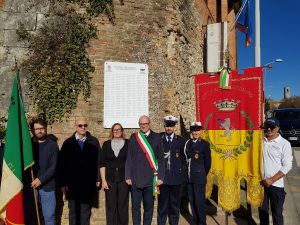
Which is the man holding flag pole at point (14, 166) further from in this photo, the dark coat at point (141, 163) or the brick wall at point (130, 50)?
the brick wall at point (130, 50)

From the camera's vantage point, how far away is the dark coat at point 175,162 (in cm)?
488

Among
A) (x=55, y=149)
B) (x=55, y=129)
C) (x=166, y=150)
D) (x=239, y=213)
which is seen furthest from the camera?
(x=239, y=213)

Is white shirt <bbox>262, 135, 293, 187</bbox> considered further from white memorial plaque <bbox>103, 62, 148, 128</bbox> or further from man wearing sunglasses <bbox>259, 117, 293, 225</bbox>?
white memorial plaque <bbox>103, 62, 148, 128</bbox>

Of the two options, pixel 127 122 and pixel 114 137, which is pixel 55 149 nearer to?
pixel 114 137

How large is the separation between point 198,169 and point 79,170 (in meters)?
1.92

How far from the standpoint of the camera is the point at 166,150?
4.97 meters

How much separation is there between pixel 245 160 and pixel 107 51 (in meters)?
3.20

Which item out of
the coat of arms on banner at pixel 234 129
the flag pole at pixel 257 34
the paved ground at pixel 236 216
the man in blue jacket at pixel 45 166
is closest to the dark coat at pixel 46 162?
the man in blue jacket at pixel 45 166

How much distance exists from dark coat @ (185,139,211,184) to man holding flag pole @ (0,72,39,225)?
2519mm

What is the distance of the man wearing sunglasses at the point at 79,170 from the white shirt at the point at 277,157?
8.61 ft

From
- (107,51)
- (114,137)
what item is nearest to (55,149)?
(114,137)

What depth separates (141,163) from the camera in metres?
4.78

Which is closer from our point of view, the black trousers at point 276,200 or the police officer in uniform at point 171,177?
the black trousers at point 276,200

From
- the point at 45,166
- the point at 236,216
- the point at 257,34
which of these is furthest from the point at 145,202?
the point at 257,34
